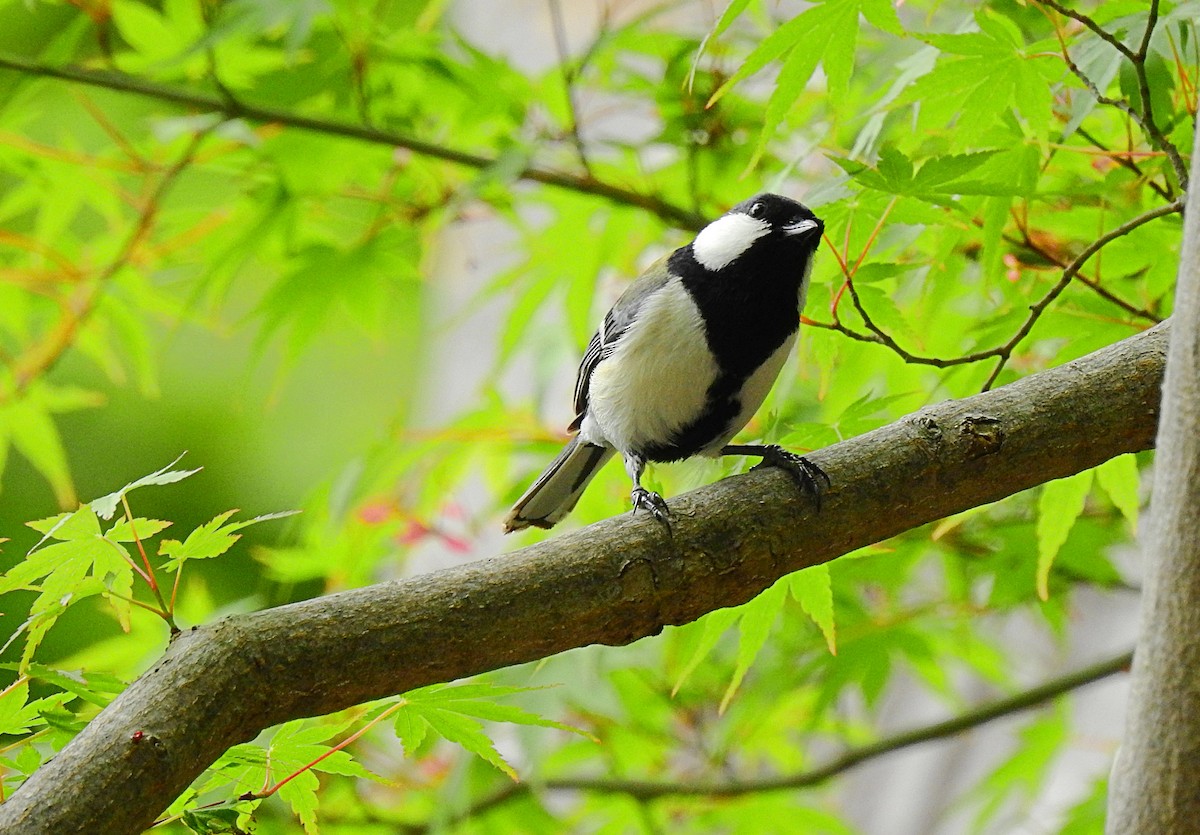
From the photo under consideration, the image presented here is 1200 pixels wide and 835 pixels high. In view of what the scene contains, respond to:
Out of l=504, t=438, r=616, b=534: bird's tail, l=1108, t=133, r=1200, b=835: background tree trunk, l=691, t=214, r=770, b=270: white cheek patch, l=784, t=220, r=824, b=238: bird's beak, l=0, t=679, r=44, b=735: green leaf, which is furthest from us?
l=504, t=438, r=616, b=534: bird's tail

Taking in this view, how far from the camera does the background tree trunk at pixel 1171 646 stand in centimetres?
52

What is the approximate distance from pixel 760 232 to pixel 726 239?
0.16 ft

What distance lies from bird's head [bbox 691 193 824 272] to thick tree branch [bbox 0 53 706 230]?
0.20 meters

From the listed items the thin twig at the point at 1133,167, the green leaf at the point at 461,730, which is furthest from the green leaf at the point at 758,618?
the thin twig at the point at 1133,167

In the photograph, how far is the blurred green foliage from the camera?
32.9 inches

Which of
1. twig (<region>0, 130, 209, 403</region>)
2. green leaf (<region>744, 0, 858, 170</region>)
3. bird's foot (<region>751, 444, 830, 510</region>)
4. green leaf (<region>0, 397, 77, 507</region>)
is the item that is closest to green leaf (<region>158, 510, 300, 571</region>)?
bird's foot (<region>751, 444, 830, 510</region>)

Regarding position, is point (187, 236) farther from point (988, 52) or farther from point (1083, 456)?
point (1083, 456)

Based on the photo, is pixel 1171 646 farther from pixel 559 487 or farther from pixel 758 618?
pixel 559 487

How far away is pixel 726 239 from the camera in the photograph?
1.10 m

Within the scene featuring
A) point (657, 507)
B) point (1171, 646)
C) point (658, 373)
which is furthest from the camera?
point (658, 373)

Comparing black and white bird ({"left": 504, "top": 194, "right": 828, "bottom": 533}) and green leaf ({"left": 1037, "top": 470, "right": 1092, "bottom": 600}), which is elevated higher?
black and white bird ({"left": 504, "top": 194, "right": 828, "bottom": 533})

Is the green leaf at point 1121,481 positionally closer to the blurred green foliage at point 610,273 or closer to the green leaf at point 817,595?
the blurred green foliage at point 610,273

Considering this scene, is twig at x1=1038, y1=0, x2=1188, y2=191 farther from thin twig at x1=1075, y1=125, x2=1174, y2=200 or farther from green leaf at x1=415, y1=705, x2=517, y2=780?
green leaf at x1=415, y1=705, x2=517, y2=780

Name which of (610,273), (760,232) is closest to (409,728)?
(760,232)
